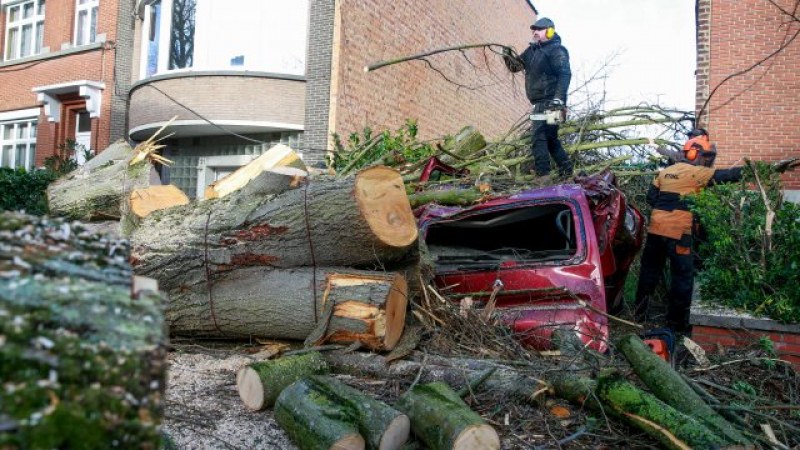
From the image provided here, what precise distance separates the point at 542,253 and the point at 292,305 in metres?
1.98

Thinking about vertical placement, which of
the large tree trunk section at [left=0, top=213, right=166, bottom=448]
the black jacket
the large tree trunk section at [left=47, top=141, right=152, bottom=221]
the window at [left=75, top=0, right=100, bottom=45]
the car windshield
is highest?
the window at [left=75, top=0, right=100, bottom=45]

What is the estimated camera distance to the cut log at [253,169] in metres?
7.29

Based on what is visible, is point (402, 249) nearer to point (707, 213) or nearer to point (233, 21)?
point (707, 213)

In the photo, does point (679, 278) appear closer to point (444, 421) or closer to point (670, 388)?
point (670, 388)

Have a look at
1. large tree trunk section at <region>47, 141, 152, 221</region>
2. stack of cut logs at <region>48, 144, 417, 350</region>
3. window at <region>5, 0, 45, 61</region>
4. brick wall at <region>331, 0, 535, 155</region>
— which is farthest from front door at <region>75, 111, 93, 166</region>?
stack of cut logs at <region>48, 144, 417, 350</region>

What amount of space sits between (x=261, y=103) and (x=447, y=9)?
6916mm

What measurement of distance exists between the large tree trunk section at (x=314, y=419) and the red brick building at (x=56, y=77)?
1418 cm

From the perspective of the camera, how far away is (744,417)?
384 cm

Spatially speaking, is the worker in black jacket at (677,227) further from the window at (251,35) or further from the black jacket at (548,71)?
the window at (251,35)

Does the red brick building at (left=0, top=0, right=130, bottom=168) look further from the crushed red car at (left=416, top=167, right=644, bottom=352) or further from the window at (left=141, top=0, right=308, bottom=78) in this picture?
the crushed red car at (left=416, top=167, right=644, bottom=352)

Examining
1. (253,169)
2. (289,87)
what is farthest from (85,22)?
(253,169)

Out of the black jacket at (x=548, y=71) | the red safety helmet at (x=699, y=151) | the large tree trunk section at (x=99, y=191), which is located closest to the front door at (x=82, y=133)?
the large tree trunk section at (x=99, y=191)

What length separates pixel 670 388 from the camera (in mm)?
3689

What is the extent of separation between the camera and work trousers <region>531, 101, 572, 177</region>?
7.89m
